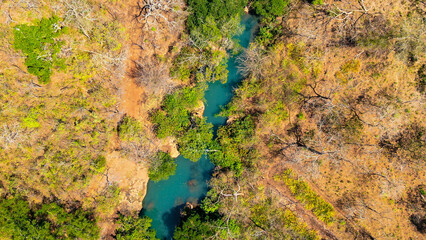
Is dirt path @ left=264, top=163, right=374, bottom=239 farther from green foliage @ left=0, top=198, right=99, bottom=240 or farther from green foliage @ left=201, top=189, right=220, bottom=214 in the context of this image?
green foliage @ left=0, top=198, right=99, bottom=240

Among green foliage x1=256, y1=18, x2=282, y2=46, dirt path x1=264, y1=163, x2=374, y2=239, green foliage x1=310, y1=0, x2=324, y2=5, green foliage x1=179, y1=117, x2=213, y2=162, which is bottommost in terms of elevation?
dirt path x1=264, y1=163, x2=374, y2=239

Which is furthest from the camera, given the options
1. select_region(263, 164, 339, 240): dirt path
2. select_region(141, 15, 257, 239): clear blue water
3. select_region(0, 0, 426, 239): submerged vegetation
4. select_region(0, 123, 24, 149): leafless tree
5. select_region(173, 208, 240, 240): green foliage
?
select_region(141, 15, 257, 239): clear blue water

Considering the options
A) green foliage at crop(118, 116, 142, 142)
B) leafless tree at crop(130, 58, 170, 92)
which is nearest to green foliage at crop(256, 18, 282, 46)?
leafless tree at crop(130, 58, 170, 92)

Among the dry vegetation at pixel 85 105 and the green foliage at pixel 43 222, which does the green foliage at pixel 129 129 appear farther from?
the green foliage at pixel 43 222

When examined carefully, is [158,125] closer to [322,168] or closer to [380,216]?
[322,168]

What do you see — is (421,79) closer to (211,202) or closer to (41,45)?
(211,202)

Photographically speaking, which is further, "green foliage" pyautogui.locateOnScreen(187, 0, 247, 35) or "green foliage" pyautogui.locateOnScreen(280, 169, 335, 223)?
"green foliage" pyautogui.locateOnScreen(280, 169, 335, 223)
